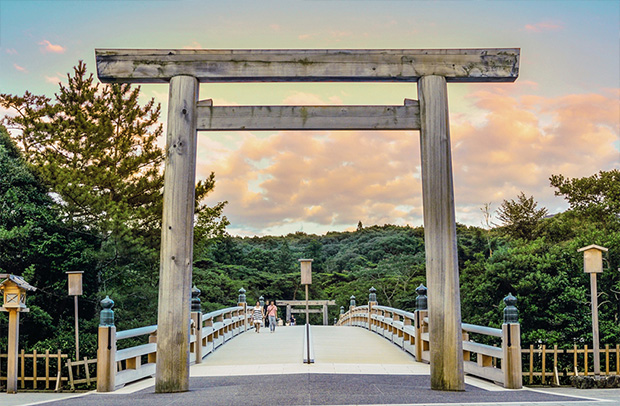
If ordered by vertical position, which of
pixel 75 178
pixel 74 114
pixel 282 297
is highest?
pixel 74 114

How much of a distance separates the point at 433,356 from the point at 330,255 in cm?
5905

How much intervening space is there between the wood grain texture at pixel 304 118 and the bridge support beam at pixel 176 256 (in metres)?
0.33

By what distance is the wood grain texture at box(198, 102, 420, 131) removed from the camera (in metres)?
7.88

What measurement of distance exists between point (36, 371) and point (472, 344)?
8.91 metres

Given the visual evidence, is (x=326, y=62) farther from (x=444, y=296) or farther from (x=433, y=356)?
(x=433, y=356)

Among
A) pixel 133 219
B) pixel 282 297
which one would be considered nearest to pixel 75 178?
pixel 133 219

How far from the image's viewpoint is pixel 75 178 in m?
21.9

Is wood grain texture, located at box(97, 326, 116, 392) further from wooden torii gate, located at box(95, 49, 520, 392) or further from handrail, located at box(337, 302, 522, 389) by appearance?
handrail, located at box(337, 302, 522, 389)

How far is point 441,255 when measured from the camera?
762 centimetres

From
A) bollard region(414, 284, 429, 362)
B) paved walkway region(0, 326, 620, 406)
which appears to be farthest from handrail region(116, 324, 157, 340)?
bollard region(414, 284, 429, 362)

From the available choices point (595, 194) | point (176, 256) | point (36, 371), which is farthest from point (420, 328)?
point (595, 194)

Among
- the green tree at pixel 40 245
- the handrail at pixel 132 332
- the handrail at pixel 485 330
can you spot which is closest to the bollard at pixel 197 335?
the handrail at pixel 132 332

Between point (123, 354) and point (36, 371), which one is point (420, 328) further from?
point (36, 371)

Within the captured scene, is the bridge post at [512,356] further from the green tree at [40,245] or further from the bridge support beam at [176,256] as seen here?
the green tree at [40,245]
